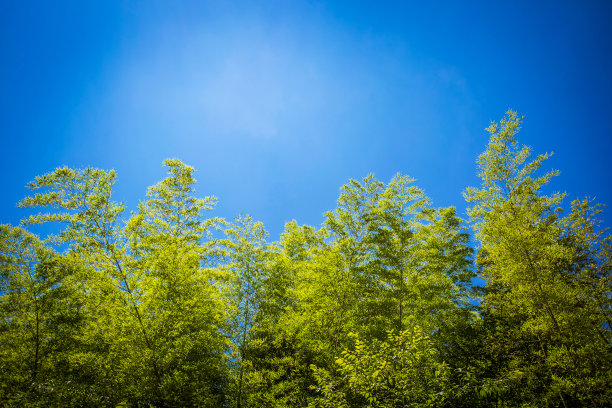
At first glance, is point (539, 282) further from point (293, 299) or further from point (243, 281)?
point (243, 281)

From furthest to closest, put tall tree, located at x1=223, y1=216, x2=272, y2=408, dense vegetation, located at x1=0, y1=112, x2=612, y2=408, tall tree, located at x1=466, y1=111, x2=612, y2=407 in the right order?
tall tree, located at x1=223, y1=216, x2=272, y2=408 < dense vegetation, located at x1=0, y1=112, x2=612, y2=408 < tall tree, located at x1=466, y1=111, x2=612, y2=407

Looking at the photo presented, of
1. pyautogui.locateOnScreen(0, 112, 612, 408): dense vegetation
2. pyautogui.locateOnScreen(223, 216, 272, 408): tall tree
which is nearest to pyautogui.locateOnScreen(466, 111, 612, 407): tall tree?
pyautogui.locateOnScreen(0, 112, 612, 408): dense vegetation

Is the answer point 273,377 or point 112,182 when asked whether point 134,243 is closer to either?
point 112,182

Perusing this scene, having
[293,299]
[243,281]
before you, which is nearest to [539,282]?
[293,299]

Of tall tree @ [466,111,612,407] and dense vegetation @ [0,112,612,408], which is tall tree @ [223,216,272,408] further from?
tall tree @ [466,111,612,407]

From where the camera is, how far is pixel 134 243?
833 cm

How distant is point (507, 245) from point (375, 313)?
4.81m

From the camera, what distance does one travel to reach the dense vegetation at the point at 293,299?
689 centimetres

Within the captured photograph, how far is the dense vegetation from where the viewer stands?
22.6ft

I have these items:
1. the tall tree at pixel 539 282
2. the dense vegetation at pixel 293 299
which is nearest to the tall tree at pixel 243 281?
the dense vegetation at pixel 293 299

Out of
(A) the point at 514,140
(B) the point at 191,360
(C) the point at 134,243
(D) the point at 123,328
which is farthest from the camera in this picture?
(A) the point at 514,140

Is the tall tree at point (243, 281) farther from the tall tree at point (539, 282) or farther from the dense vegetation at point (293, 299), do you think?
the tall tree at point (539, 282)

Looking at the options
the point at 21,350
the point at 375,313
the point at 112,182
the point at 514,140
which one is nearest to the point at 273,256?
the point at 375,313

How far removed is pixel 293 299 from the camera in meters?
11.5
